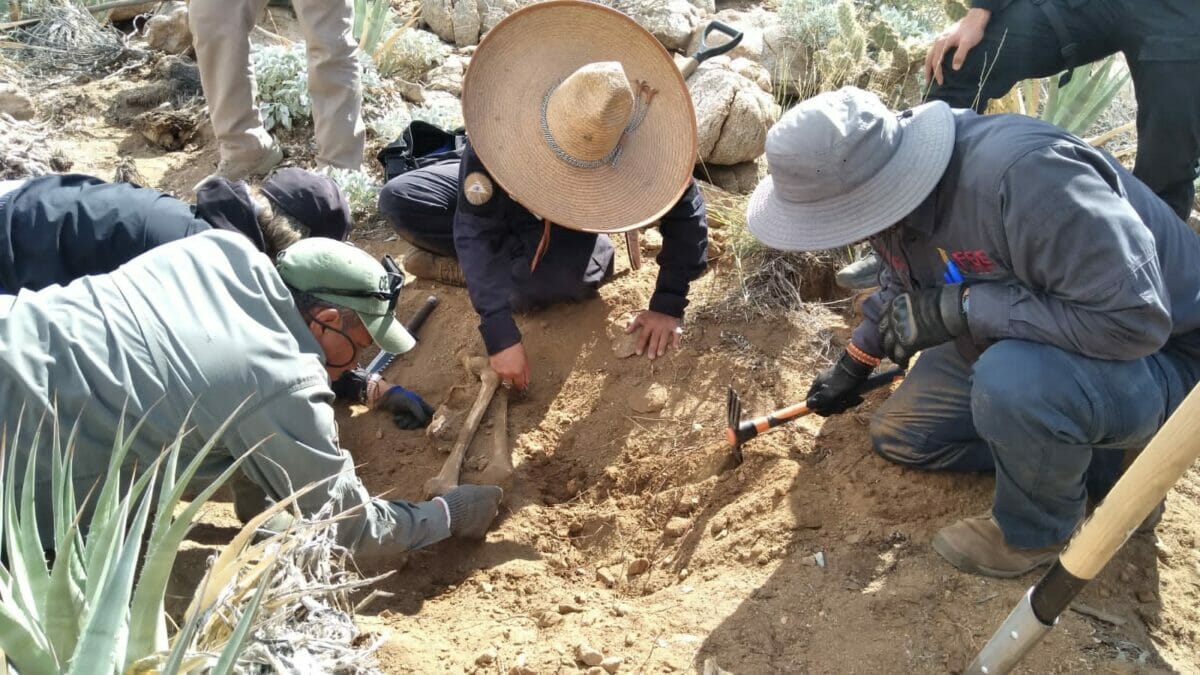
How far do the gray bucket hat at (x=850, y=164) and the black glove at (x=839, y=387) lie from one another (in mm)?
656

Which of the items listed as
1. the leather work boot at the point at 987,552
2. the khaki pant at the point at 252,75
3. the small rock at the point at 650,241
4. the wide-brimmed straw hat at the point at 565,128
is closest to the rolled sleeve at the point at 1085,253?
the leather work boot at the point at 987,552

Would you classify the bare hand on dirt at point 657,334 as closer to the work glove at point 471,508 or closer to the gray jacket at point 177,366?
the work glove at point 471,508

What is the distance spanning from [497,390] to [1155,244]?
2.17 m

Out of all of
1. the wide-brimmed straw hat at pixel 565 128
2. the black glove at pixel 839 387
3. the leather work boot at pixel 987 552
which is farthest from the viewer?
the wide-brimmed straw hat at pixel 565 128

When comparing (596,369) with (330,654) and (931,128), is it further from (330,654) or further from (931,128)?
(330,654)

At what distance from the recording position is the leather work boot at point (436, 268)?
162 inches

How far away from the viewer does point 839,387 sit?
2877 millimetres

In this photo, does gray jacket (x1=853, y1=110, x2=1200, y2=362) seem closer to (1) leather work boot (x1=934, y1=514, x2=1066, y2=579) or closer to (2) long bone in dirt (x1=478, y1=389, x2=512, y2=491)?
(1) leather work boot (x1=934, y1=514, x2=1066, y2=579)

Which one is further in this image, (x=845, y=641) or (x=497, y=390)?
(x=497, y=390)

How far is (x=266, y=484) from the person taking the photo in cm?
236

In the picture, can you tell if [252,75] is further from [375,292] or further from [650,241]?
[375,292]

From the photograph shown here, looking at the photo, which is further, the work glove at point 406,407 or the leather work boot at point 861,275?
the work glove at point 406,407

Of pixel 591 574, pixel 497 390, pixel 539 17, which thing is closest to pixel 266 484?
pixel 591 574

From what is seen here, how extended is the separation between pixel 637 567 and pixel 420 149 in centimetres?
240
